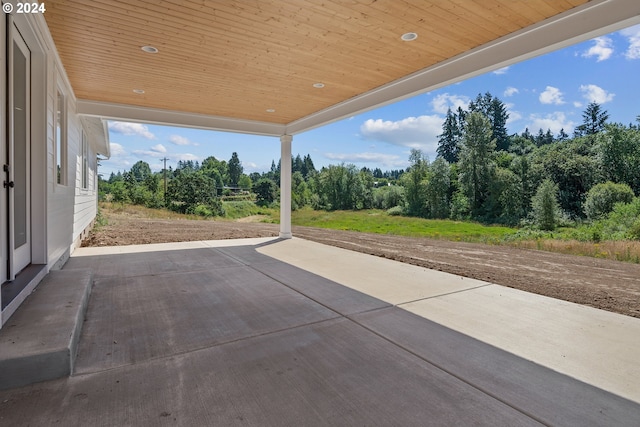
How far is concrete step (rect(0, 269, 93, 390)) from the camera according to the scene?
1.95 m

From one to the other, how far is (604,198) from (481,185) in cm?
814

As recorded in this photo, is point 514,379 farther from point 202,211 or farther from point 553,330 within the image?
point 202,211

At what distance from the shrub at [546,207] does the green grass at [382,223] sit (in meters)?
1.48

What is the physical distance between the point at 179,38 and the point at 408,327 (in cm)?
399

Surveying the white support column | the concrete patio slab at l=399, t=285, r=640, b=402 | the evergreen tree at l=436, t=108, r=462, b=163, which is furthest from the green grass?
the evergreen tree at l=436, t=108, r=462, b=163

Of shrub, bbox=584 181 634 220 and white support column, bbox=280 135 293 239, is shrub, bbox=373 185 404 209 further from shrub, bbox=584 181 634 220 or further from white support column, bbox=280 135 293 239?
white support column, bbox=280 135 293 239

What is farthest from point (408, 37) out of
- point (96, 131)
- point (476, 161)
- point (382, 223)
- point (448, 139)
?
point (448, 139)

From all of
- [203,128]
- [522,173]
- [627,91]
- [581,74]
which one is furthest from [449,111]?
[203,128]

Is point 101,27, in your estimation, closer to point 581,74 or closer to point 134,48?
point 134,48

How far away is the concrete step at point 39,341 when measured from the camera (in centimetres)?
195

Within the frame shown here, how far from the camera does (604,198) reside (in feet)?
55.9

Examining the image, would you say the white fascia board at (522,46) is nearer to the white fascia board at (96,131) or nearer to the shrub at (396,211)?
the white fascia board at (96,131)

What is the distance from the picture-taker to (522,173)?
73.9 feet

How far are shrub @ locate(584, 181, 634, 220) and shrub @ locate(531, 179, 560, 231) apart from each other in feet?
5.02
